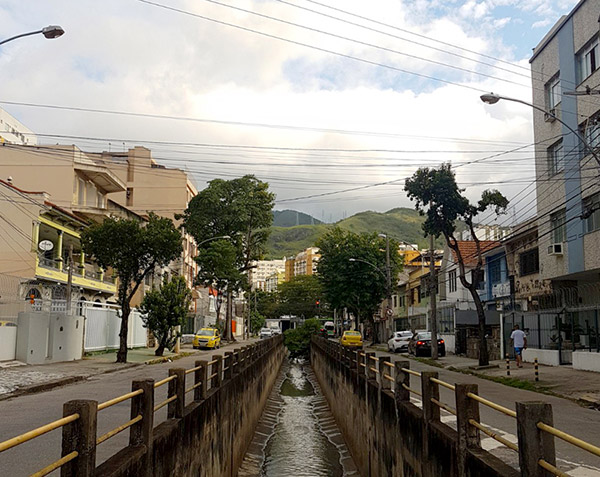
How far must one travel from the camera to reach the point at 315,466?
15898 mm

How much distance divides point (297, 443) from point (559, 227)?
16.4m

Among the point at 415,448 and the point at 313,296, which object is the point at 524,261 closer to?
the point at 415,448

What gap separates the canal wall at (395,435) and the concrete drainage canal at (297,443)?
0.56 meters

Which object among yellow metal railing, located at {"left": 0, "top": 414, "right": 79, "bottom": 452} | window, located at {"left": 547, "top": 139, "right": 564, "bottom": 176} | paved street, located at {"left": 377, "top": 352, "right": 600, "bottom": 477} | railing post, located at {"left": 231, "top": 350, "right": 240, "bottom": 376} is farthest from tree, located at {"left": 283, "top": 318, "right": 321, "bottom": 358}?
yellow metal railing, located at {"left": 0, "top": 414, "right": 79, "bottom": 452}

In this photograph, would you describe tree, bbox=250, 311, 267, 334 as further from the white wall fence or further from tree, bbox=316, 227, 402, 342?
the white wall fence

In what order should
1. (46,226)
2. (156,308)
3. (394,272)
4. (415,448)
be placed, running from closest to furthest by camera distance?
(415,448), (156,308), (46,226), (394,272)

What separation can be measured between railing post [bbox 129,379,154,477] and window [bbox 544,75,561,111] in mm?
26963

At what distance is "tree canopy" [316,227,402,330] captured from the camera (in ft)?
179

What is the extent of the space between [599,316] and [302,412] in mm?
12117

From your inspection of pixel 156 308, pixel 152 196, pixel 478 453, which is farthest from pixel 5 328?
pixel 152 196

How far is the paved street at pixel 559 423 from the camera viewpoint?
8703 millimetres

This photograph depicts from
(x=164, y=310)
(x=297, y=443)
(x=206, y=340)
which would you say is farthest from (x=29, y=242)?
(x=297, y=443)

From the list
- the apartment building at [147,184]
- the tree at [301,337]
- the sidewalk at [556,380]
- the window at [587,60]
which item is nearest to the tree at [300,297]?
the apartment building at [147,184]

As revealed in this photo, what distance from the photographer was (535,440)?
4867 millimetres
